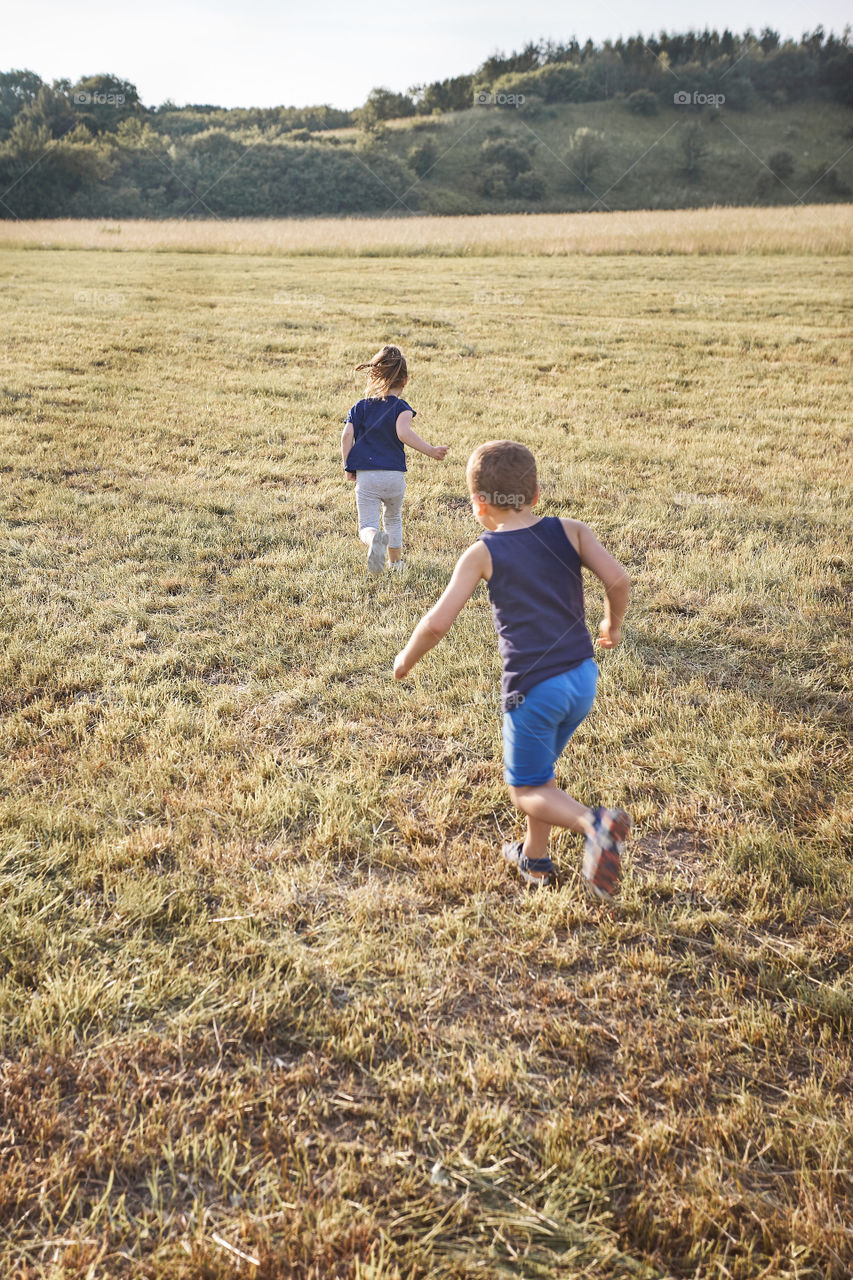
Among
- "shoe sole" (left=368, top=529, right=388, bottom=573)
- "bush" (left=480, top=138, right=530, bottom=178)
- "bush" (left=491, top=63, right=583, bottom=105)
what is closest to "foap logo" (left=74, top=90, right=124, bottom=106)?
"shoe sole" (left=368, top=529, right=388, bottom=573)

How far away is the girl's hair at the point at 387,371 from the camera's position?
4.88 meters

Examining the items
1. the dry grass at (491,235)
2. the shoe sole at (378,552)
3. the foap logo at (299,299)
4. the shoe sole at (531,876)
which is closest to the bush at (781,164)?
the dry grass at (491,235)

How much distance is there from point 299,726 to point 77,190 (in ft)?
160

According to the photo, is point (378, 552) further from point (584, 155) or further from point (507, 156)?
point (584, 155)

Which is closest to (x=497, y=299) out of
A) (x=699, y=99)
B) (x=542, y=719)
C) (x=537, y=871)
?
(x=542, y=719)

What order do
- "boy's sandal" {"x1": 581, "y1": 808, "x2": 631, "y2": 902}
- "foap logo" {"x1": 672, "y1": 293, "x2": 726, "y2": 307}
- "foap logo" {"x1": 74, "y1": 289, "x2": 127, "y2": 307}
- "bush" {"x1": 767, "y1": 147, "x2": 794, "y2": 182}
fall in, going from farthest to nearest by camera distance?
"bush" {"x1": 767, "y1": 147, "x2": 794, "y2": 182}, "foap logo" {"x1": 74, "y1": 289, "x2": 127, "y2": 307}, "foap logo" {"x1": 672, "y1": 293, "x2": 726, "y2": 307}, "boy's sandal" {"x1": 581, "y1": 808, "x2": 631, "y2": 902}

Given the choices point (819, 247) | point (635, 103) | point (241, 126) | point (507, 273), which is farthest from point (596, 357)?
point (635, 103)

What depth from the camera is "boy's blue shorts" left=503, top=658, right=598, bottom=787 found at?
8.04ft

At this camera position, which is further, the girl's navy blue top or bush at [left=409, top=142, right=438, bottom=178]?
bush at [left=409, top=142, right=438, bottom=178]

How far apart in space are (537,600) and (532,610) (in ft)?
0.12

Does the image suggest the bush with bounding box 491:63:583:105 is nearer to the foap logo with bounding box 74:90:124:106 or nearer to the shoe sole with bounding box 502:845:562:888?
the foap logo with bounding box 74:90:124:106

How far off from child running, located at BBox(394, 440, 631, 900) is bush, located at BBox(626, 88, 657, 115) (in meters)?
80.9

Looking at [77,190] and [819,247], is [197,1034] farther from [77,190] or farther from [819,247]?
[77,190]

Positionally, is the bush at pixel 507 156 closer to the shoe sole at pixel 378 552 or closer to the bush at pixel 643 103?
the bush at pixel 643 103
